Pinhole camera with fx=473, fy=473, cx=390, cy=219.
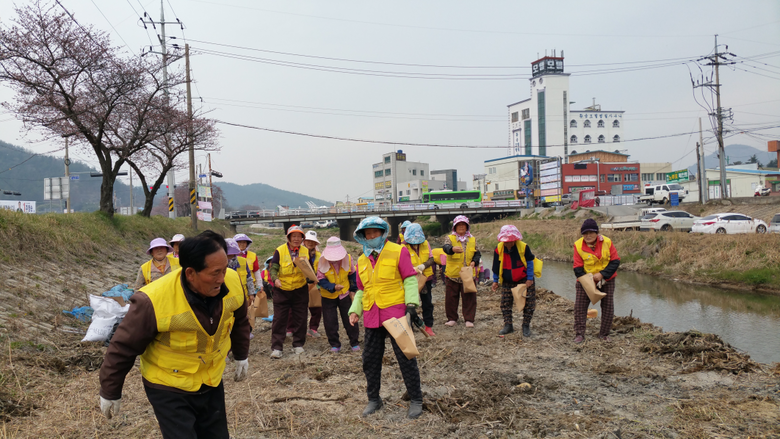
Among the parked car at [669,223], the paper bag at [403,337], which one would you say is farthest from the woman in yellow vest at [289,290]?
the parked car at [669,223]

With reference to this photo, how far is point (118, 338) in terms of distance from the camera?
2.46 meters

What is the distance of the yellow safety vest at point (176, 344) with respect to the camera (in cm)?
252

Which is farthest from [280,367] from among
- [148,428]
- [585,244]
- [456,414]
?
[585,244]

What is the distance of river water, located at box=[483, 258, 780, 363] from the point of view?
10.0m

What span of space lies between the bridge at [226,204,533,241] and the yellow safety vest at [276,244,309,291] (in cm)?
3649

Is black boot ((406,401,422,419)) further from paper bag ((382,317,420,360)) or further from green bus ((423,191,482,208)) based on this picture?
green bus ((423,191,482,208))

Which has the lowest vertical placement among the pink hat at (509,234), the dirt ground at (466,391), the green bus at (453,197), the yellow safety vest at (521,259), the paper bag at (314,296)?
the dirt ground at (466,391)

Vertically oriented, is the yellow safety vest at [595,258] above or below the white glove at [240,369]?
above

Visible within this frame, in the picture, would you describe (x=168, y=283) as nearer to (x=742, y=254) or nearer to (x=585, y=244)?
(x=585, y=244)

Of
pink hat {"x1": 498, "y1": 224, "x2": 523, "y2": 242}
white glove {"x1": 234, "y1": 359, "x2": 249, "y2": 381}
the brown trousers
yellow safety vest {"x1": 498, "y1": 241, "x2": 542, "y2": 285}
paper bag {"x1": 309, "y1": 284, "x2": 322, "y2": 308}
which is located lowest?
the brown trousers

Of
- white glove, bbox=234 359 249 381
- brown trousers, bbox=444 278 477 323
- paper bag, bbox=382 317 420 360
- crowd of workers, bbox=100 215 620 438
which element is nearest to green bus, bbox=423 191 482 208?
brown trousers, bbox=444 278 477 323

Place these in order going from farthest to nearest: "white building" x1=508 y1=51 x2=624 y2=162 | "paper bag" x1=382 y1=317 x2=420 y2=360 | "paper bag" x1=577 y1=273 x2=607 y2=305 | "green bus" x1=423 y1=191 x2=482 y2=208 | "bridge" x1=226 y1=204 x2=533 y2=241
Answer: "white building" x1=508 y1=51 x2=624 y2=162 → "green bus" x1=423 y1=191 x2=482 y2=208 → "bridge" x1=226 y1=204 x2=533 y2=241 → "paper bag" x1=577 y1=273 x2=607 y2=305 → "paper bag" x1=382 y1=317 x2=420 y2=360

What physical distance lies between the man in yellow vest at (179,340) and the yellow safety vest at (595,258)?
5320 mm

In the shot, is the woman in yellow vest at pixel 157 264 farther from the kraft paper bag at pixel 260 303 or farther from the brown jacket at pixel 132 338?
the brown jacket at pixel 132 338
